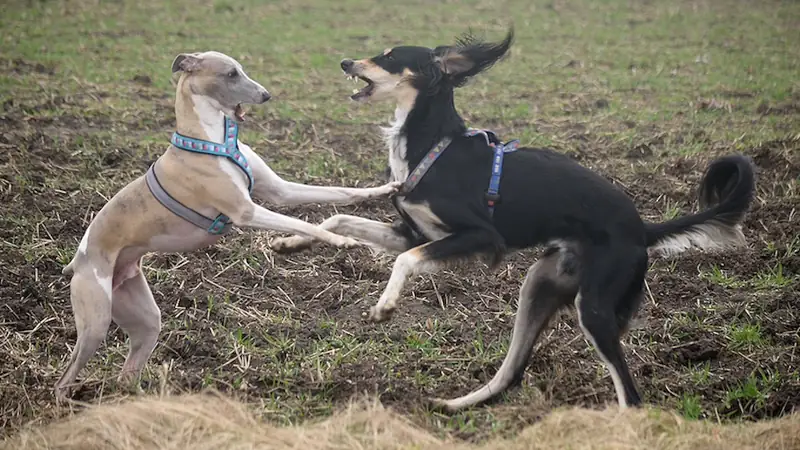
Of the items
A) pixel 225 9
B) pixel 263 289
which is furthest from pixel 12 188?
pixel 225 9

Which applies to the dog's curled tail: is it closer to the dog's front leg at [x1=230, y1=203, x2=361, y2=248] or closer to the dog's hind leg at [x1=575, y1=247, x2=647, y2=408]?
the dog's hind leg at [x1=575, y1=247, x2=647, y2=408]

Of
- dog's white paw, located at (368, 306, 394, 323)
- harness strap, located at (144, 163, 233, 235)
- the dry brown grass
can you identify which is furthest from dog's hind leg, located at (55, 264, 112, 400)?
dog's white paw, located at (368, 306, 394, 323)

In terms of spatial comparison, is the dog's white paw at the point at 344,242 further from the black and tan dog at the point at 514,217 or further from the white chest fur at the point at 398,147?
the white chest fur at the point at 398,147

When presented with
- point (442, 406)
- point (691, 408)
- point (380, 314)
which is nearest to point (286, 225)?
point (380, 314)

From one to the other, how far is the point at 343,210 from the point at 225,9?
9.34m

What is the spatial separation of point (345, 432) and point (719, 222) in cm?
231

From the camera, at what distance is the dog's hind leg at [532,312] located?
4988mm

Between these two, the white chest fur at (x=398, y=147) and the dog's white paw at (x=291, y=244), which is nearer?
the dog's white paw at (x=291, y=244)

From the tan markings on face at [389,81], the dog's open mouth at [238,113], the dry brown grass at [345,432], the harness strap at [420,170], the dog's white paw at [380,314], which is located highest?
the tan markings on face at [389,81]

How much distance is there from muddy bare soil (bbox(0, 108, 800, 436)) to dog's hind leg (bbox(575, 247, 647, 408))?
0.98 ft

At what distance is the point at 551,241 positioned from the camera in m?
4.93

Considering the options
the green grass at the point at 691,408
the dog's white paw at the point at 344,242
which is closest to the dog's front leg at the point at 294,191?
the dog's white paw at the point at 344,242

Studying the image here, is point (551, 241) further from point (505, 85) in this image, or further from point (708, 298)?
point (505, 85)

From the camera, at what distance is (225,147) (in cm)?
512
